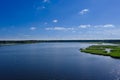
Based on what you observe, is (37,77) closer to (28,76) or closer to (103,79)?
(28,76)

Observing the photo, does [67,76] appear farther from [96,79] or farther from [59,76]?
[96,79]

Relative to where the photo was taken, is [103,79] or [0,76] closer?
[103,79]

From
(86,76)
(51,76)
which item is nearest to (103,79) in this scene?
(86,76)

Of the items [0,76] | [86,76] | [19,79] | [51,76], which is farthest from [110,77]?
[0,76]

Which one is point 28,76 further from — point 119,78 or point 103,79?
point 119,78

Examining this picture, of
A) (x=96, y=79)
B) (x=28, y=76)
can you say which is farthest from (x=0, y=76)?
(x=96, y=79)

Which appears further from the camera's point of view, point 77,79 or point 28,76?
point 28,76

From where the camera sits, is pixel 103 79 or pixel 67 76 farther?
pixel 67 76
